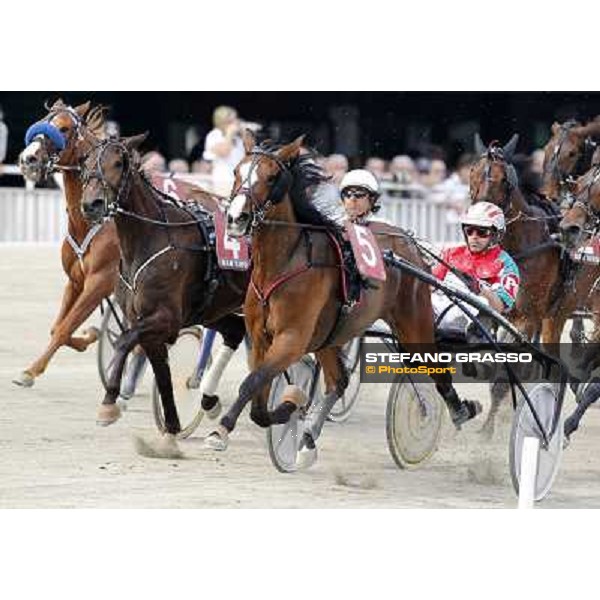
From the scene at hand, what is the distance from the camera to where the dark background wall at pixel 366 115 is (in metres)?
21.2

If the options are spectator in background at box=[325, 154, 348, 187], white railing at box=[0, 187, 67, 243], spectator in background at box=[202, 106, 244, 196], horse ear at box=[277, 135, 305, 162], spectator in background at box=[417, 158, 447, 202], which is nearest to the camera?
horse ear at box=[277, 135, 305, 162]

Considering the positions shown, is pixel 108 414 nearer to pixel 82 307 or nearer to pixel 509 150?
pixel 82 307

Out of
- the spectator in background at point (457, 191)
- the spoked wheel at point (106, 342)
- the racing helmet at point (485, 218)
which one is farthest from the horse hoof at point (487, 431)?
the spectator in background at point (457, 191)

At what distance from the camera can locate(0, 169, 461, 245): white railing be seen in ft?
66.1

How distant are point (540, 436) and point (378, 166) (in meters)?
12.7

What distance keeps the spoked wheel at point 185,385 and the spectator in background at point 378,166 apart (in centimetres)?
1036

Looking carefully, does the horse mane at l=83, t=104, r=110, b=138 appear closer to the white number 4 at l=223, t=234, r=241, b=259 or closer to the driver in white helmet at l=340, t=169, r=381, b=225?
the white number 4 at l=223, t=234, r=241, b=259

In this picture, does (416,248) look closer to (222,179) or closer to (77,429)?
(77,429)

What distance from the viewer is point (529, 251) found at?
11.9 m

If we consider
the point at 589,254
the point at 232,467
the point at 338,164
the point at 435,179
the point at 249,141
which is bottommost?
the point at 232,467

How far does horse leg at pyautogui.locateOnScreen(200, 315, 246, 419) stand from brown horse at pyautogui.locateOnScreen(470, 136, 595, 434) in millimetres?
1632

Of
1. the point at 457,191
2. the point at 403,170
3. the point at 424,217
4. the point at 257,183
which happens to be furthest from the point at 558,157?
the point at 403,170

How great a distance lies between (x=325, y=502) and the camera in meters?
9.41

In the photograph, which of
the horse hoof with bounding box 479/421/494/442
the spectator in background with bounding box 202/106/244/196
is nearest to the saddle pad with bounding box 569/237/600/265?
the horse hoof with bounding box 479/421/494/442
